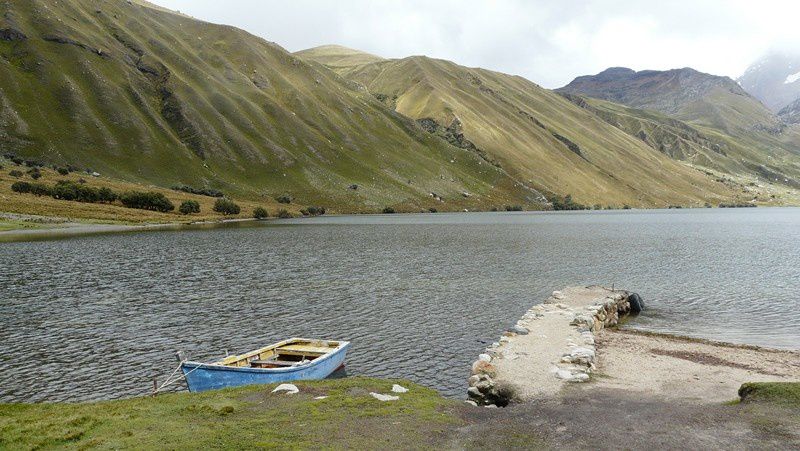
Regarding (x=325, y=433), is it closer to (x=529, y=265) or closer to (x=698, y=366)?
(x=698, y=366)

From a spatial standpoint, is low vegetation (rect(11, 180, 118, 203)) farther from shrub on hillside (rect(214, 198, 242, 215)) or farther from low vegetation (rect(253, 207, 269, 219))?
low vegetation (rect(253, 207, 269, 219))

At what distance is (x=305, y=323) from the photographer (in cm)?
4088

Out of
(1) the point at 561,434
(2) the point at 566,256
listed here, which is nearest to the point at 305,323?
(1) the point at 561,434

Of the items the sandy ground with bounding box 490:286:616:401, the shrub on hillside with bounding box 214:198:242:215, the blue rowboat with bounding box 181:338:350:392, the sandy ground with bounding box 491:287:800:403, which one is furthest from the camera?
the shrub on hillside with bounding box 214:198:242:215

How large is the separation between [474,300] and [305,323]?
1746 cm

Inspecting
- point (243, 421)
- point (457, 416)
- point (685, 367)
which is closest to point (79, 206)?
point (243, 421)

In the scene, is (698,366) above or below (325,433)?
below

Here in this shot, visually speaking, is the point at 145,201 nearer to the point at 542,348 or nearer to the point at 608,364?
the point at 542,348

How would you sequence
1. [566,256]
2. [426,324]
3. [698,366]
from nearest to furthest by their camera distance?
[698,366] → [426,324] → [566,256]

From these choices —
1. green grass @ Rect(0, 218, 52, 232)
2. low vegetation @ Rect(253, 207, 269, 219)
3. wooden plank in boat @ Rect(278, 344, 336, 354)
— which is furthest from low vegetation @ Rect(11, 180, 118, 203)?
wooden plank in boat @ Rect(278, 344, 336, 354)

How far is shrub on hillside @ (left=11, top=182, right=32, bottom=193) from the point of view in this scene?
151000 millimetres

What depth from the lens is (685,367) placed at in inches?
1094

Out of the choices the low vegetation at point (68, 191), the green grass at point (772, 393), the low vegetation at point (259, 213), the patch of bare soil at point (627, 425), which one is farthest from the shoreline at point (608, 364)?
the low vegetation at point (259, 213)

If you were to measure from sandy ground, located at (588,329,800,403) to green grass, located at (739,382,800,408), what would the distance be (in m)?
1.04
